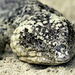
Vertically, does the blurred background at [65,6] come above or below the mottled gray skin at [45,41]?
below

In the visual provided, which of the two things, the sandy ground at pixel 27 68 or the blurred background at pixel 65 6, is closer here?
the sandy ground at pixel 27 68

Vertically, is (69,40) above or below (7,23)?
above

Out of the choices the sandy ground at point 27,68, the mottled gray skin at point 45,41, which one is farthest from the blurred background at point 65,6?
the sandy ground at point 27,68

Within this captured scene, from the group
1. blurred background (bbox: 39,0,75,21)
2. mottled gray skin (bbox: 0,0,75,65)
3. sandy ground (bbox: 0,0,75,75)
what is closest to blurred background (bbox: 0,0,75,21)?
blurred background (bbox: 39,0,75,21)

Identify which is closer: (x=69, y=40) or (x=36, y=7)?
(x=69, y=40)

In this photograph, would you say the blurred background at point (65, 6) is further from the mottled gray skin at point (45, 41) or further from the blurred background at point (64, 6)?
the mottled gray skin at point (45, 41)

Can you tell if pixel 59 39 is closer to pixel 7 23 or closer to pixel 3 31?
pixel 3 31

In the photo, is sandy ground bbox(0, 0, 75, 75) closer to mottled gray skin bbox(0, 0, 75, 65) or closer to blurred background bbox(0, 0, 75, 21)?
mottled gray skin bbox(0, 0, 75, 65)

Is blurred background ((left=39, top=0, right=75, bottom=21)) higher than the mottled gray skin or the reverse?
the reverse

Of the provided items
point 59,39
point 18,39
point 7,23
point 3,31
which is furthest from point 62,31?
point 7,23

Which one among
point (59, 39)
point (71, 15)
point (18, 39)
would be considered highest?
point (59, 39)

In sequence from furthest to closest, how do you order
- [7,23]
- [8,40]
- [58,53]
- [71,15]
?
[71,15] → [7,23] → [8,40] → [58,53]
